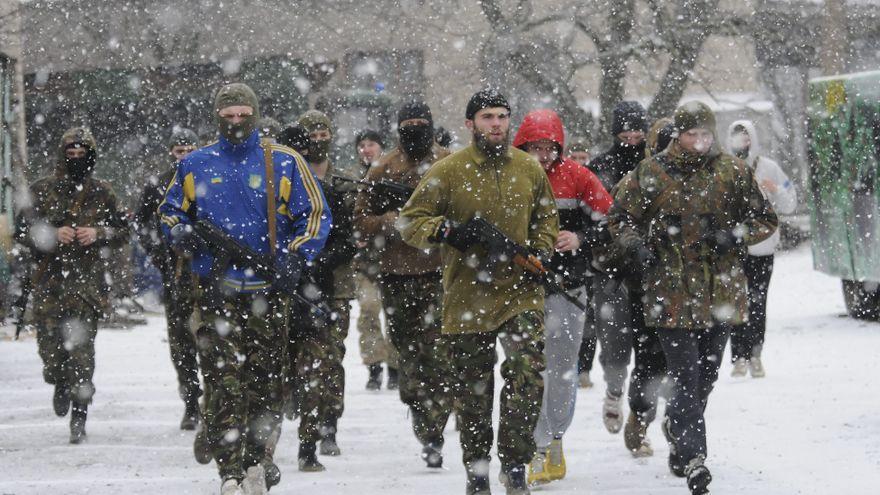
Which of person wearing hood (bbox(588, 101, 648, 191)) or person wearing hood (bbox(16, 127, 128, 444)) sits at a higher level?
person wearing hood (bbox(588, 101, 648, 191))

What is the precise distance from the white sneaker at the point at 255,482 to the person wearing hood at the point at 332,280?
3.55 ft

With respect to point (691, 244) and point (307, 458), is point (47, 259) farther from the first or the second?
point (691, 244)

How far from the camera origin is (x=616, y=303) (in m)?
8.41

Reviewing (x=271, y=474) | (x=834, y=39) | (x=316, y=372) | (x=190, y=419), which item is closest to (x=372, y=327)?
(x=190, y=419)

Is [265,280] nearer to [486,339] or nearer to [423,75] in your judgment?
[486,339]

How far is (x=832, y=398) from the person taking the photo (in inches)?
398

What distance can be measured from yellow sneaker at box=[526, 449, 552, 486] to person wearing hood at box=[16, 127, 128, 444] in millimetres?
3187

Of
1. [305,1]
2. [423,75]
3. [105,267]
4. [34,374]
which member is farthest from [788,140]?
[105,267]

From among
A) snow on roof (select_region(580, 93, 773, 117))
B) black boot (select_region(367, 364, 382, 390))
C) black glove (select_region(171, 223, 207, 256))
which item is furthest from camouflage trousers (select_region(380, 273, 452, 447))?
snow on roof (select_region(580, 93, 773, 117))

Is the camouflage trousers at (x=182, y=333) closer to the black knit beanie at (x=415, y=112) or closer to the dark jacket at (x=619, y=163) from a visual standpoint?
the black knit beanie at (x=415, y=112)

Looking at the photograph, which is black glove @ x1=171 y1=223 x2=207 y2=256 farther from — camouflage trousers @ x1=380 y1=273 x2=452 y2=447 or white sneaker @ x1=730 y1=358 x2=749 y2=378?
white sneaker @ x1=730 y1=358 x2=749 y2=378

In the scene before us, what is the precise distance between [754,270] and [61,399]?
17.5ft

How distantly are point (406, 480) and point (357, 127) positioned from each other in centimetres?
2016

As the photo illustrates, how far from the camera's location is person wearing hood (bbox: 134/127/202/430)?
348 inches
